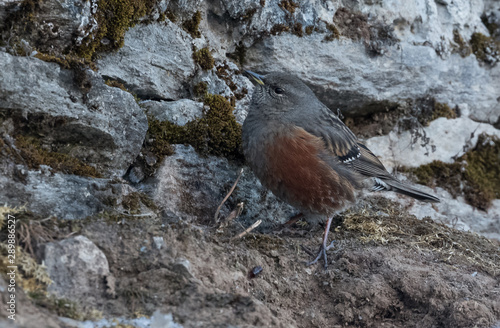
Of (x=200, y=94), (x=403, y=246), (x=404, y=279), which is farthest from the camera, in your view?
(x=200, y=94)

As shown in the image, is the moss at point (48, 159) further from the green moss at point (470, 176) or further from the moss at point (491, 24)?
the moss at point (491, 24)

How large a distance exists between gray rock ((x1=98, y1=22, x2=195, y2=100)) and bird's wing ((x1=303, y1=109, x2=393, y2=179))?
1697 mm

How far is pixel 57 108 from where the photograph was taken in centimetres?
469

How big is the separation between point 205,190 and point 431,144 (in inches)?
153

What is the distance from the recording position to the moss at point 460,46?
823 centimetres

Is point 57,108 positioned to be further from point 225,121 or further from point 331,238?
point 331,238

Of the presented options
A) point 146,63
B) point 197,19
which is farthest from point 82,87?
point 197,19

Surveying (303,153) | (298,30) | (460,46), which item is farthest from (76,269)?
(460,46)

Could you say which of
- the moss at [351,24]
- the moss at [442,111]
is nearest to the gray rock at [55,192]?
the moss at [351,24]

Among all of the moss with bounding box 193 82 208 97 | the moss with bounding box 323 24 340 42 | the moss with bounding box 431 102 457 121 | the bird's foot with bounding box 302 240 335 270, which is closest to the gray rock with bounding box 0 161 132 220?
the bird's foot with bounding box 302 240 335 270

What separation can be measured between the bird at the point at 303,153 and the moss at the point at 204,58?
648 mm

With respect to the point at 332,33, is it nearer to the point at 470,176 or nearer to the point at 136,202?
the point at 470,176

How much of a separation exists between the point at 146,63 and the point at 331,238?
9.61 feet

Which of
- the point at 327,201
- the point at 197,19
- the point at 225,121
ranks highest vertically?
the point at 197,19
